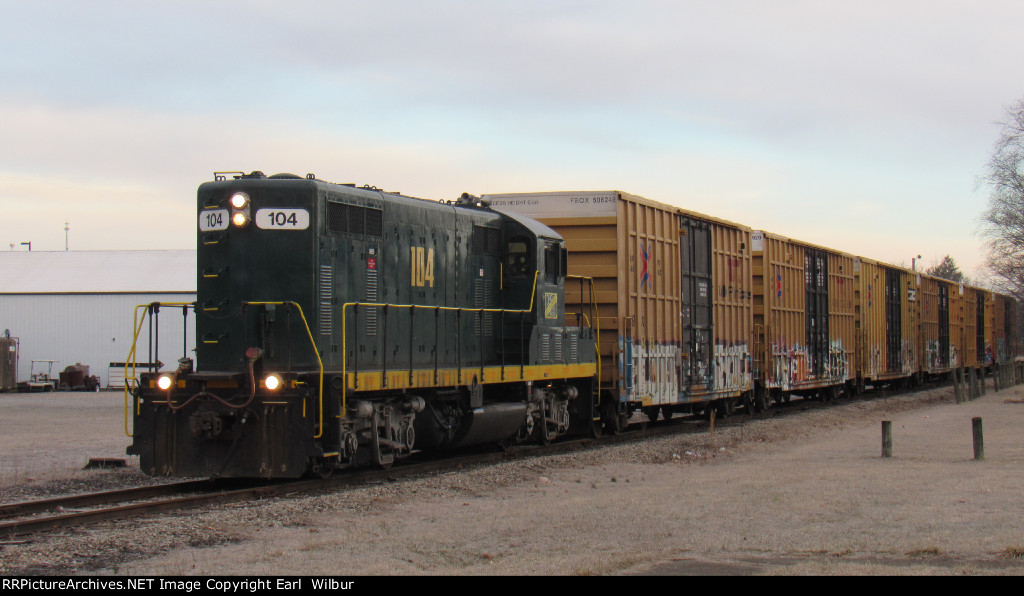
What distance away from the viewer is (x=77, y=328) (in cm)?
4750

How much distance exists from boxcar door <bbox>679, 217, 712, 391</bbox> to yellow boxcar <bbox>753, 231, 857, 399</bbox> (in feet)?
11.0

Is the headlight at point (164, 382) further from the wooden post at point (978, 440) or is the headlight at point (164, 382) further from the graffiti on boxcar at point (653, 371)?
the wooden post at point (978, 440)

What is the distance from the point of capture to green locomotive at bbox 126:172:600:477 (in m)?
11.4

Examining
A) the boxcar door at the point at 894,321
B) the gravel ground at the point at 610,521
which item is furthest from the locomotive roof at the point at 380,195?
the boxcar door at the point at 894,321

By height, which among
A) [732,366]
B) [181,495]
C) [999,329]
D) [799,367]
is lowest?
[181,495]

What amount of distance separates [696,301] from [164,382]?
483 inches

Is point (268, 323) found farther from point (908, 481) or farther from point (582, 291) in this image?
point (908, 481)

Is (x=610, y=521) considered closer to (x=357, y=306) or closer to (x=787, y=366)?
(x=357, y=306)

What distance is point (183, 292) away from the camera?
46.7 meters

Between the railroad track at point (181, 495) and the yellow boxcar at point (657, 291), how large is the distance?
2919 millimetres

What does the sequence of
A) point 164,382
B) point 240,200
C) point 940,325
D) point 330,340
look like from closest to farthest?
point 164,382, point 240,200, point 330,340, point 940,325

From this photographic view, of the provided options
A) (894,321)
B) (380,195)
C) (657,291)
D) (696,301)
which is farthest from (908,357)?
(380,195)

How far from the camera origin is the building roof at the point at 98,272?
159ft

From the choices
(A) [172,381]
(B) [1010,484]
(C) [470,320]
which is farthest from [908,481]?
(A) [172,381]
